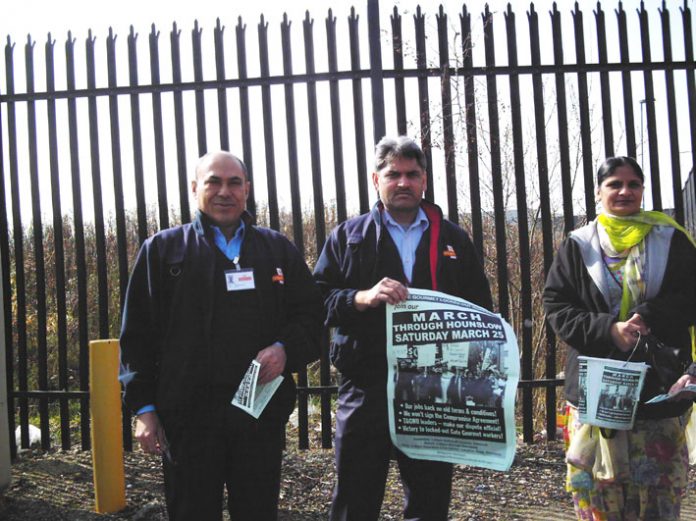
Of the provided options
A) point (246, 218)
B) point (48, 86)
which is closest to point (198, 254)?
Result: point (246, 218)

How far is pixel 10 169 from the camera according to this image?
4.44m

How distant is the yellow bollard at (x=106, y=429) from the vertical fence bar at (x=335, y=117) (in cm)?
140

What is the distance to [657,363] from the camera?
2488 millimetres

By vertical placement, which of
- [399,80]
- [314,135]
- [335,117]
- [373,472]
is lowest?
[373,472]

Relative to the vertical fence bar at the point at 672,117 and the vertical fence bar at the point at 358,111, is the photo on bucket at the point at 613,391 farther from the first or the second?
the vertical fence bar at the point at 672,117

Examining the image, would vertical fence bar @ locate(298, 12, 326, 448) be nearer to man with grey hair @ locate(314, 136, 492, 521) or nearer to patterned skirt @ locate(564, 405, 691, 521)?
man with grey hair @ locate(314, 136, 492, 521)

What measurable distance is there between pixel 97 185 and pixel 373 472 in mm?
→ 3153

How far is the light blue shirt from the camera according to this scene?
2.50 m

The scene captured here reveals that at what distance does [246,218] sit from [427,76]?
2.27 meters

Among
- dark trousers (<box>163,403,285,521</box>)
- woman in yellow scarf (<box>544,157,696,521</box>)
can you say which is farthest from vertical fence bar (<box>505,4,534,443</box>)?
dark trousers (<box>163,403,285,521</box>)

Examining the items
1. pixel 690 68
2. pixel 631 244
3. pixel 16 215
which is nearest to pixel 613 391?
pixel 631 244

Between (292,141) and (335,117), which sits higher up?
(335,117)

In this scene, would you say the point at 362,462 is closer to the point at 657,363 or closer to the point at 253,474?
the point at 253,474

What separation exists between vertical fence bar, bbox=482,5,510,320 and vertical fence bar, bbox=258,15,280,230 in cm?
155
